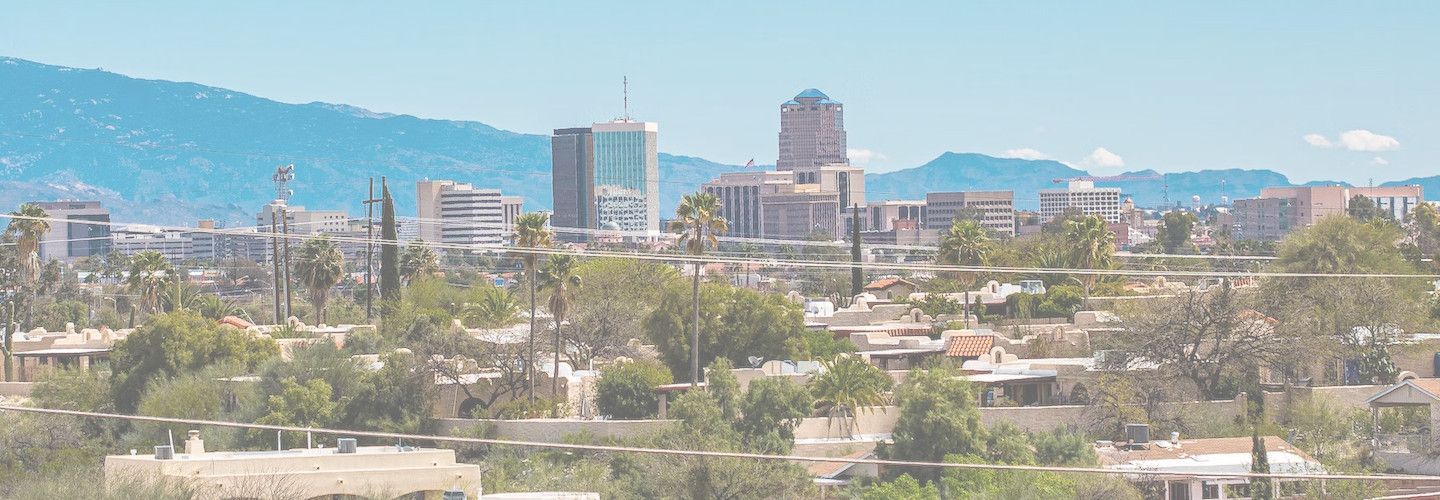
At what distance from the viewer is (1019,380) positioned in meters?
53.8

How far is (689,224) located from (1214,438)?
20651 millimetres

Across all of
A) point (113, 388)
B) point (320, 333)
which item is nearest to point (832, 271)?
point (320, 333)

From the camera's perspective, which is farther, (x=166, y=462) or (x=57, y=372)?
(x=57, y=372)

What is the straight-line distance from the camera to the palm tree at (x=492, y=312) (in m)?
65.8

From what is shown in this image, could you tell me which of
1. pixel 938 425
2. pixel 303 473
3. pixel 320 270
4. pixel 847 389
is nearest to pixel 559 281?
pixel 847 389

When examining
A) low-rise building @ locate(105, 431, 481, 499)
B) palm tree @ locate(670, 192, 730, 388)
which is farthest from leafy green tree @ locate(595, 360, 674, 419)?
low-rise building @ locate(105, 431, 481, 499)

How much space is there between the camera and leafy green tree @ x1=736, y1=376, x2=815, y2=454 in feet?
154

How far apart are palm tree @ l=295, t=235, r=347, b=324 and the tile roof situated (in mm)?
26690

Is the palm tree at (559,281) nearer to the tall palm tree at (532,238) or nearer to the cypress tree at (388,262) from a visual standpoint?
the tall palm tree at (532,238)

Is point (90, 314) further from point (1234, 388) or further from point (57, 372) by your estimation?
point (1234, 388)

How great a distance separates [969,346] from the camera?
62.4 meters

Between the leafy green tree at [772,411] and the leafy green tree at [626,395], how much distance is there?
3.48 meters

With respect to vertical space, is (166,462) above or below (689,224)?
below

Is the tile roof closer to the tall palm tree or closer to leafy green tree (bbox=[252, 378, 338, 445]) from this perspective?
the tall palm tree
